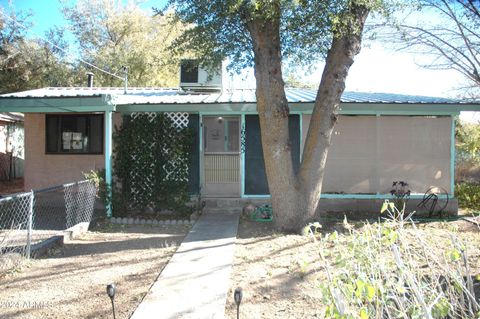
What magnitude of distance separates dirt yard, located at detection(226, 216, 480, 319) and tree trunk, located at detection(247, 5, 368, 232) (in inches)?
25.1

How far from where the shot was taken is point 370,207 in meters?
10.4

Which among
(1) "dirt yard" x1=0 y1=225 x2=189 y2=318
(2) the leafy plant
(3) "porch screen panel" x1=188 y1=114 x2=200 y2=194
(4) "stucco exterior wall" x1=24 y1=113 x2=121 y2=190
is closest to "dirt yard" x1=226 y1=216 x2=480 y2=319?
(1) "dirt yard" x1=0 y1=225 x2=189 y2=318

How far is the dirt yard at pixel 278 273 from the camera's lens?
15.0ft

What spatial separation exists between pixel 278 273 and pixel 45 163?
322 inches

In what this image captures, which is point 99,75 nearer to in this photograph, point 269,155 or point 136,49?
point 136,49

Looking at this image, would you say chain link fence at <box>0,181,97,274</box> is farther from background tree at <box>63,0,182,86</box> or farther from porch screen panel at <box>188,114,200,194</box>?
background tree at <box>63,0,182,86</box>

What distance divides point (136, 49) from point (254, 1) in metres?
19.9

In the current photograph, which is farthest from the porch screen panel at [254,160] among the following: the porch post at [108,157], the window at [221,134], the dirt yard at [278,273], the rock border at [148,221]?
the porch post at [108,157]

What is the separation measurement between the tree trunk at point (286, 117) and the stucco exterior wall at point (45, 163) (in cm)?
562

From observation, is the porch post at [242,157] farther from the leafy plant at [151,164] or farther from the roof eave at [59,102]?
the roof eave at [59,102]

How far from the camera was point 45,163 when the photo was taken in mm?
11609

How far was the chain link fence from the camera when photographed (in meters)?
6.58

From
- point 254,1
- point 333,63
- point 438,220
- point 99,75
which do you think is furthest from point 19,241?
point 99,75

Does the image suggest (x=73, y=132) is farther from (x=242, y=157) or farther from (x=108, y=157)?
(x=242, y=157)
